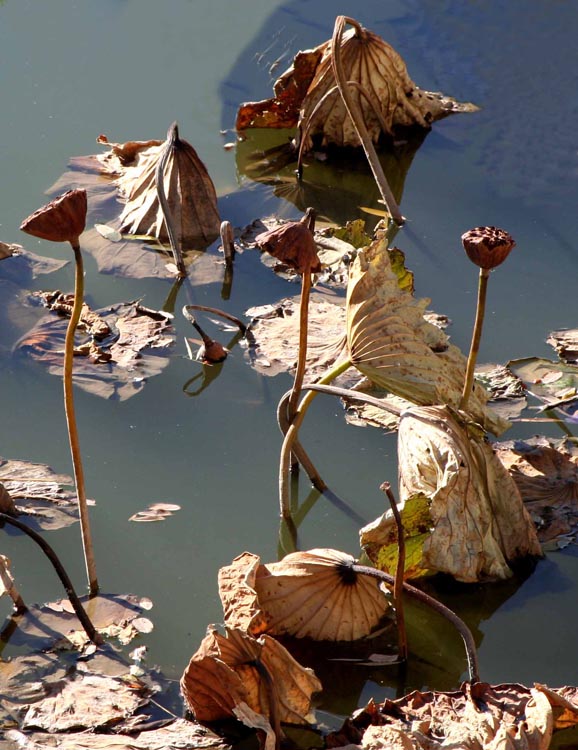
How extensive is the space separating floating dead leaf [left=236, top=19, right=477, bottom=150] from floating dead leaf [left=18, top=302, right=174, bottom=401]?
850 millimetres

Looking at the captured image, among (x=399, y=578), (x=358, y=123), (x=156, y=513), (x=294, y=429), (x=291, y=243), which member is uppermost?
(x=358, y=123)

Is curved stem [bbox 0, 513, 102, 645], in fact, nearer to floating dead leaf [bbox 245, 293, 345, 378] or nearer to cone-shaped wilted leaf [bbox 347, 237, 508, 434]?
cone-shaped wilted leaf [bbox 347, 237, 508, 434]

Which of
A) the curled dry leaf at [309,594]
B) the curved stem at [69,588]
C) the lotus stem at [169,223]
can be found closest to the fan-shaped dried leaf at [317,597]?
the curled dry leaf at [309,594]

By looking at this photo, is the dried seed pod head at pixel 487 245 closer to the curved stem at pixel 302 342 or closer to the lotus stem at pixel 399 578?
the curved stem at pixel 302 342

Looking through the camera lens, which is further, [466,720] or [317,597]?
[317,597]

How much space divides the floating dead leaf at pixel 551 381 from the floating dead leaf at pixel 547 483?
0.15 metres

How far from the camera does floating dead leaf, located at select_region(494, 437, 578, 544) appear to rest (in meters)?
1.82

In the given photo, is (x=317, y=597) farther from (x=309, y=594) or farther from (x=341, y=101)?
(x=341, y=101)

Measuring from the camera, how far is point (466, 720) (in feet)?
4.41

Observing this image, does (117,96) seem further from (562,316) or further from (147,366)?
(562,316)

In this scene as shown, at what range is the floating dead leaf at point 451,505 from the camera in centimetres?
159

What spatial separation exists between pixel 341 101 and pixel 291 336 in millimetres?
989

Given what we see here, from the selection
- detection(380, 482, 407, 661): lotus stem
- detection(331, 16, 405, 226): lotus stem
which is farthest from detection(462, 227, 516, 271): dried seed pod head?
detection(331, 16, 405, 226): lotus stem

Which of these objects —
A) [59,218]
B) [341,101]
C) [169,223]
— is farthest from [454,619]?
[341,101]
